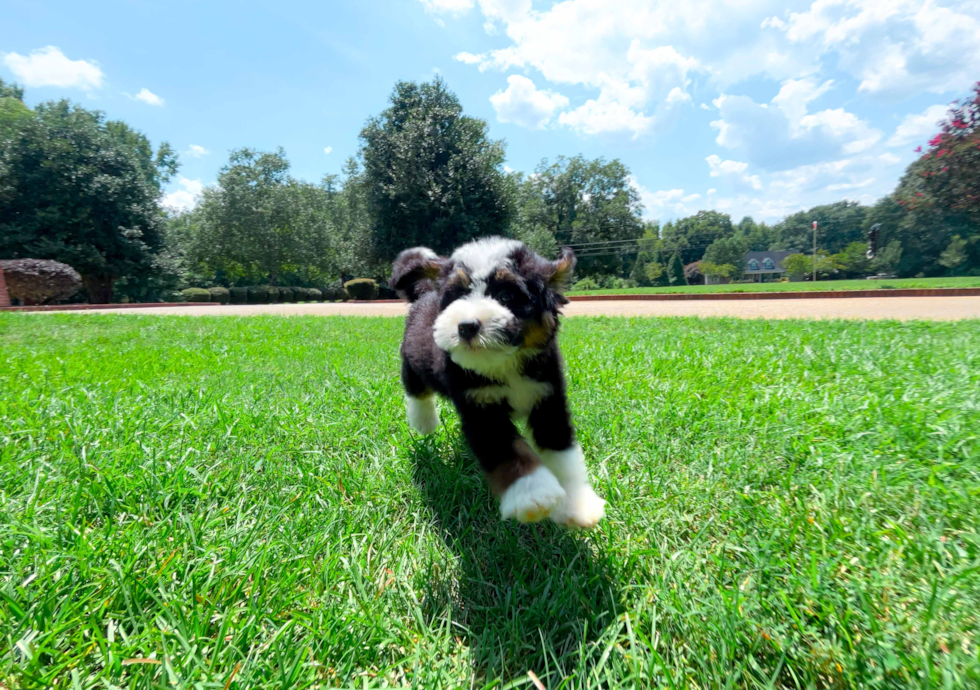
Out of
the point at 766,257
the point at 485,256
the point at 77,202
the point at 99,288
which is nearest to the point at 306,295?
the point at 99,288

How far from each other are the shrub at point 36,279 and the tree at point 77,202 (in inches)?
275

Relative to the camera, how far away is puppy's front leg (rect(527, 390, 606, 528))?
2.08 meters

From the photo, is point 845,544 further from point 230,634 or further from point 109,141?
point 109,141

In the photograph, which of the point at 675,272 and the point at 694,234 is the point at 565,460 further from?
the point at 694,234

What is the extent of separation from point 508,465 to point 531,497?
296 millimetres

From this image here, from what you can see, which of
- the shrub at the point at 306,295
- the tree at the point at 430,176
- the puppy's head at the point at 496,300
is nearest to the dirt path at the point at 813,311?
the puppy's head at the point at 496,300

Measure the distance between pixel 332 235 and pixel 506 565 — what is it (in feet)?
148

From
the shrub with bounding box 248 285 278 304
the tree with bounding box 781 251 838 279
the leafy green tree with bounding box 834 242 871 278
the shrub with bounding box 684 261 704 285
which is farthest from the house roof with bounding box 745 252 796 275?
the shrub with bounding box 248 285 278 304

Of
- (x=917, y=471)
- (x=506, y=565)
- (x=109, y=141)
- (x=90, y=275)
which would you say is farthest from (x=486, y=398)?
(x=109, y=141)

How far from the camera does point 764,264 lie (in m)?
91.2

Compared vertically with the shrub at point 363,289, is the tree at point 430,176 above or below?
above

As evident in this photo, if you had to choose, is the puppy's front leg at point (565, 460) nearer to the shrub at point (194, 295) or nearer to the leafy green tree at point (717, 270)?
the shrub at point (194, 295)

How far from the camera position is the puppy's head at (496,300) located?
7.27 feet

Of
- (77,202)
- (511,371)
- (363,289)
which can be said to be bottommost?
(363,289)
